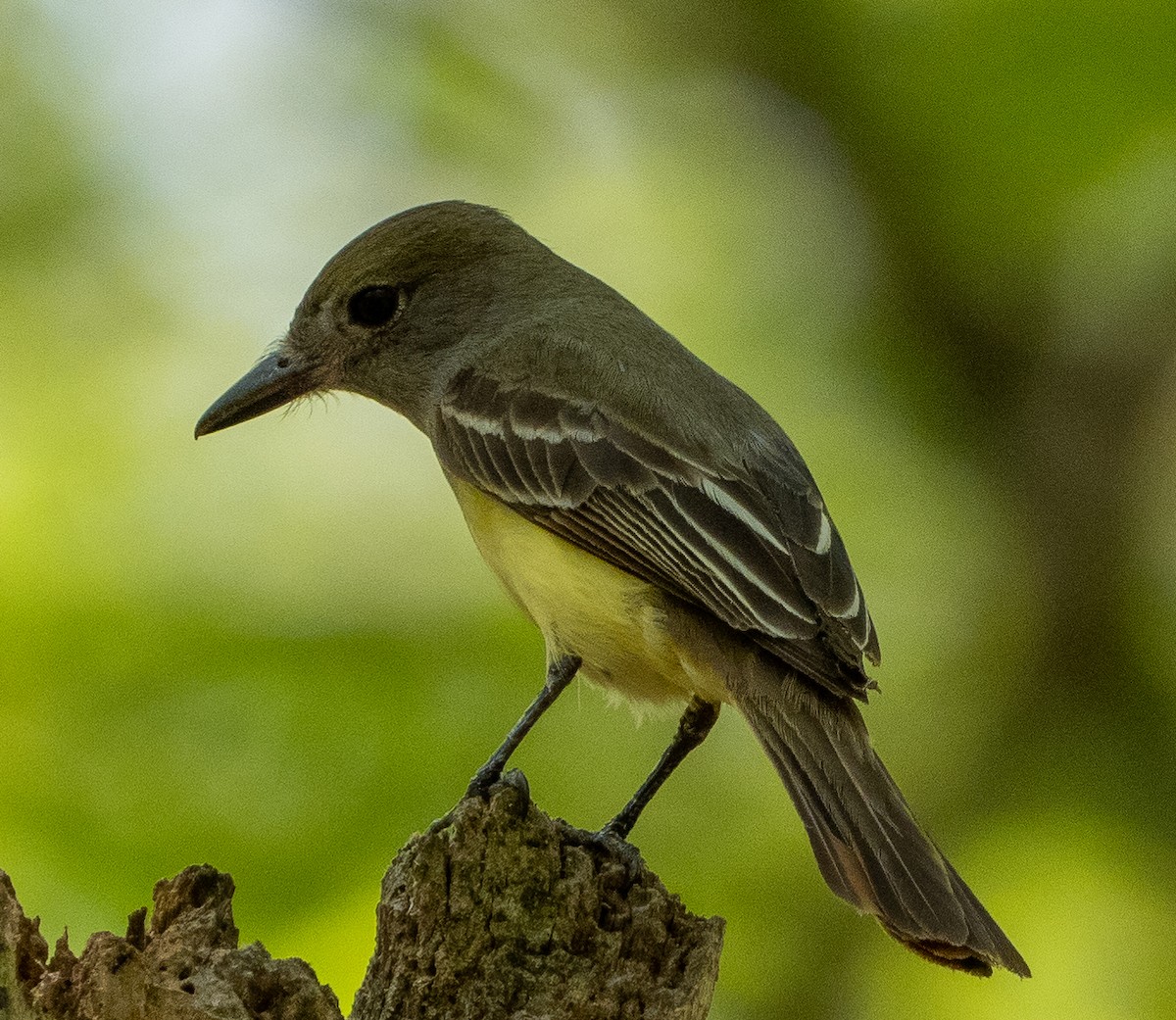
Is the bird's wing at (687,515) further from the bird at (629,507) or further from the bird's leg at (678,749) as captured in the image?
the bird's leg at (678,749)

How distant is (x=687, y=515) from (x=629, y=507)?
18 centimetres

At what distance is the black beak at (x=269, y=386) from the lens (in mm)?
5805

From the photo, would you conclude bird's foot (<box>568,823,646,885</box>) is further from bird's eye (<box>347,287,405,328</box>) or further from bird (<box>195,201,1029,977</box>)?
bird's eye (<box>347,287,405,328</box>)

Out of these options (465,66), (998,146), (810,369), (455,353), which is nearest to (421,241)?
(455,353)

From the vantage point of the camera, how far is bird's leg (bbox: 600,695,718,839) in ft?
16.5

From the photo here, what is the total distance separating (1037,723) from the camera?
5.48m

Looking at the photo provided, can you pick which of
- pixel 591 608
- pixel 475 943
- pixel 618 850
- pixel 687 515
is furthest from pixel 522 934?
pixel 687 515

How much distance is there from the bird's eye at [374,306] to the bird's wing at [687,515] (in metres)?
0.67

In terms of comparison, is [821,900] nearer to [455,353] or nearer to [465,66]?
[455,353]

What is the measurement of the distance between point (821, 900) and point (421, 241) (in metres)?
2.59

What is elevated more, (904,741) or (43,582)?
(904,741)

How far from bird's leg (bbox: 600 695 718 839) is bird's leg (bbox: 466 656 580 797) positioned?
14.9 inches

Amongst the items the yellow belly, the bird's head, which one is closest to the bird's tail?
the yellow belly

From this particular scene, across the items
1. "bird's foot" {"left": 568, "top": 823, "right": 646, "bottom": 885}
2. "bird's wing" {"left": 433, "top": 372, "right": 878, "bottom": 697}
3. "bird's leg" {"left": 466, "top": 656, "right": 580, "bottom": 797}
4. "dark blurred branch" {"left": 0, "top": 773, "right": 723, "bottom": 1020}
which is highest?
"bird's wing" {"left": 433, "top": 372, "right": 878, "bottom": 697}
